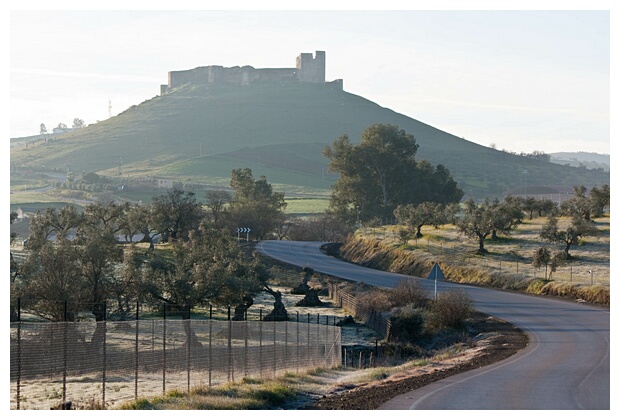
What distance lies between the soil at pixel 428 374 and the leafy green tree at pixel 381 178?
71.1 m

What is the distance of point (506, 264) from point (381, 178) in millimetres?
51314

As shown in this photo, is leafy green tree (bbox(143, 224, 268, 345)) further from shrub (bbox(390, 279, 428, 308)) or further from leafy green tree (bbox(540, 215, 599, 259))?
leafy green tree (bbox(540, 215, 599, 259))

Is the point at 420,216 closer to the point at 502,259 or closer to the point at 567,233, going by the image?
the point at 502,259

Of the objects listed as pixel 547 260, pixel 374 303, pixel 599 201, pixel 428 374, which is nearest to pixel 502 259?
pixel 547 260

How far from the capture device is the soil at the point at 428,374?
22969mm

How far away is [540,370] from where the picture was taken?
29.0 meters

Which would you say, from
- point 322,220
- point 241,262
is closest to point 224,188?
point 322,220

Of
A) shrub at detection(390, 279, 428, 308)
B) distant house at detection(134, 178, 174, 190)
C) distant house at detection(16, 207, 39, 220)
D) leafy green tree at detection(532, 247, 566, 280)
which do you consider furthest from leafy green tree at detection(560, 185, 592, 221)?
distant house at detection(134, 178, 174, 190)

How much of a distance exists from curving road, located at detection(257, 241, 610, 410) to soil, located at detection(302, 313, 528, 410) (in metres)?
0.46

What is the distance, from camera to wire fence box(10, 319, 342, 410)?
2258 centimetres

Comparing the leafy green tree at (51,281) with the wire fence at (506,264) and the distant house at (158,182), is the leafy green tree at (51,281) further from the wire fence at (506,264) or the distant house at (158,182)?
the distant house at (158,182)

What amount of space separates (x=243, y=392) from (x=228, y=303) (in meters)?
19.3

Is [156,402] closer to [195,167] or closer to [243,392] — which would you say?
[243,392]
